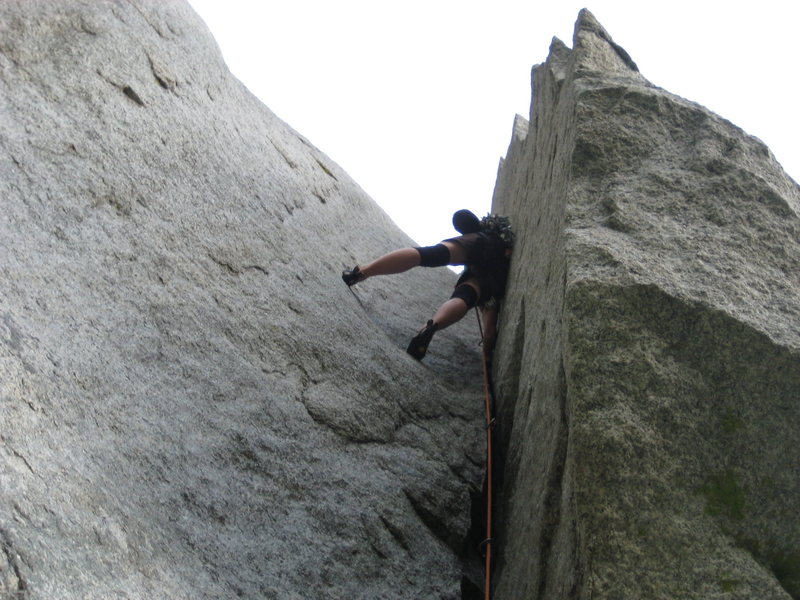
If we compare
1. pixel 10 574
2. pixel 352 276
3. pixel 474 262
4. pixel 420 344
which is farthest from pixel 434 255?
pixel 10 574

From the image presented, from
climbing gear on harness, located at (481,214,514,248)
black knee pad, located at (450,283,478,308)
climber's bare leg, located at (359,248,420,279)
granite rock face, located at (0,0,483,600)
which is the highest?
climbing gear on harness, located at (481,214,514,248)

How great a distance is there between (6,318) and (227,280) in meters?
1.53

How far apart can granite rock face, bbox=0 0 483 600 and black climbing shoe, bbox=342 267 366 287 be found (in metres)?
0.09

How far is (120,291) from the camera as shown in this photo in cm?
390

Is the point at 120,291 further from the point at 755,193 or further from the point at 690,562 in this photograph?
the point at 755,193

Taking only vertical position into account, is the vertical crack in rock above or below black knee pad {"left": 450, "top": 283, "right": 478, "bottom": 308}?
below

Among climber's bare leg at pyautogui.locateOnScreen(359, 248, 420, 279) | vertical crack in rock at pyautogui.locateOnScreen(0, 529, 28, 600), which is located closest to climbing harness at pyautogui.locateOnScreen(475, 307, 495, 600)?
climber's bare leg at pyautogui.locateOnScreen(359, 248, 420, 279)

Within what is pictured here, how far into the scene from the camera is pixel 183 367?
151 inches

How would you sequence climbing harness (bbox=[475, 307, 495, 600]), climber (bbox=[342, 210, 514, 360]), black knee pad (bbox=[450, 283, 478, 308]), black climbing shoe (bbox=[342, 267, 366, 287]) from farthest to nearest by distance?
1. black knee pad (bbox=[450, 283, 478, 308])
2. climber (bbox=[342, 210, 514, 360])
3. black climbing shoe (bbox=[342, 267, 366, 287])
4. climbing harness (bbox=[475, 307, 495, 600])

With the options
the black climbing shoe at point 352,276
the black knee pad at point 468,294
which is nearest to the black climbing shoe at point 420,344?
the black climbing shoe at point 352,276

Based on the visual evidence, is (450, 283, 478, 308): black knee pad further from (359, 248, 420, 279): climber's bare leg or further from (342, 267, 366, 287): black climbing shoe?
(342, 267, 366, 287): black climbing shoe

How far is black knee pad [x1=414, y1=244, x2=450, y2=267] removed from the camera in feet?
20.8

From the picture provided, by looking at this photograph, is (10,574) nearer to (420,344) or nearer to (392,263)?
(420,344)

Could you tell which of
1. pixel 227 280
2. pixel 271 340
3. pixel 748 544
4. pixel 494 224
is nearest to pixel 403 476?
pixel 271 340
